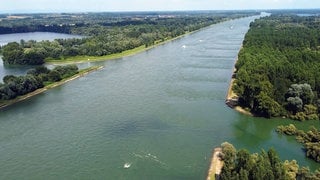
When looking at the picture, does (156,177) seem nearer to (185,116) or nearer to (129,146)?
(129,146)

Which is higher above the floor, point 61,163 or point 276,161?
point 276,161

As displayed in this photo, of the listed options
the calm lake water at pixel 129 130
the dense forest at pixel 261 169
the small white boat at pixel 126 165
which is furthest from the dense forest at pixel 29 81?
the dense forest at pixel 261 169

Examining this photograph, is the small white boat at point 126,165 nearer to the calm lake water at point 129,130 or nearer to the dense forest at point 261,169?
the calm lake water at point 129,130

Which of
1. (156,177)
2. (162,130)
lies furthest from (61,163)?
(162,130)

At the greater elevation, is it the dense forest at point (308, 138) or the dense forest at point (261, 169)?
the dense forest at point (261, 169)

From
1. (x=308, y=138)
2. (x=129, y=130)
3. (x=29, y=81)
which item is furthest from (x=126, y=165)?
(x=29, y=81)

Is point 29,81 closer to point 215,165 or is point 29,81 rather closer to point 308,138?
point 215,165
